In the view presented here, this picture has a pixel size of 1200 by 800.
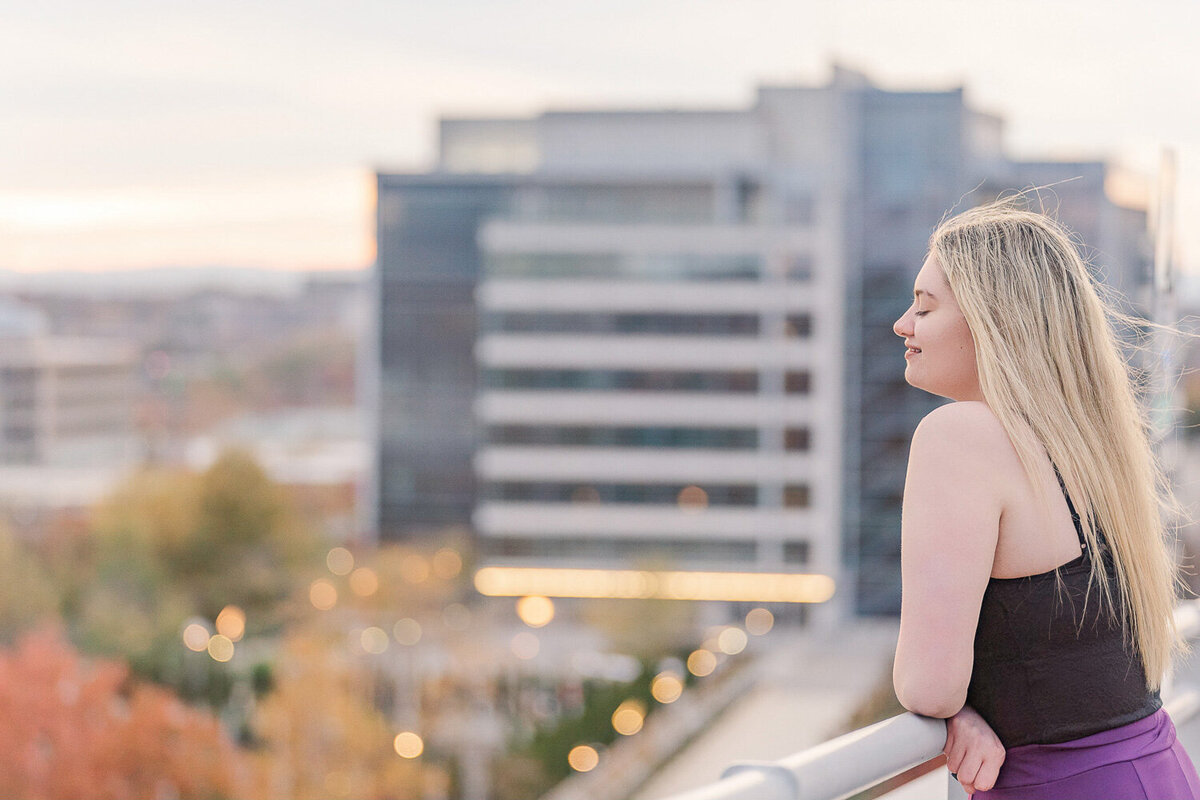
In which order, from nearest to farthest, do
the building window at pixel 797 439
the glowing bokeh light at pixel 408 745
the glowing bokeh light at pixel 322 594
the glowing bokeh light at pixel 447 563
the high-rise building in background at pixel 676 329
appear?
the glowing bokeh light at pixel 408 745
the high-rise building in background at pixel 676 329
the building window at pixel 797 439
the glowing bokeh light at pixel 322 594
the glowing bokeh light at pixel 447 563

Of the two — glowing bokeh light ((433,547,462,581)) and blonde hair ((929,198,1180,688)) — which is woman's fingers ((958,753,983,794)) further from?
glowing bokeh light ((433,547,462,581))

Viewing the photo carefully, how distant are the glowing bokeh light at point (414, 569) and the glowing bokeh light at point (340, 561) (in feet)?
3.46

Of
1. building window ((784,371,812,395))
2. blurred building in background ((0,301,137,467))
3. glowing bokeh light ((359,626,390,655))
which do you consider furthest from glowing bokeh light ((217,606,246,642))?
building window ((784,371,812,395))

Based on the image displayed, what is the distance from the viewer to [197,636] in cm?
2120

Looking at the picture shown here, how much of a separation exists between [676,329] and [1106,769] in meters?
→ 22.8

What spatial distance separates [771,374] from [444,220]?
24.4ft

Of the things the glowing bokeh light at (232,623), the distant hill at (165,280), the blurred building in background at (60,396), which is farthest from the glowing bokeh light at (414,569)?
the distant hill at (165,280)

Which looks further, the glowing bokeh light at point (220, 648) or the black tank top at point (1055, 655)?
the glowing bokeh light at point (220, 648)

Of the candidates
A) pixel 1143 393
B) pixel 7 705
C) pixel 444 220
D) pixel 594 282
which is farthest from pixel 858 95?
pixel 1143 393

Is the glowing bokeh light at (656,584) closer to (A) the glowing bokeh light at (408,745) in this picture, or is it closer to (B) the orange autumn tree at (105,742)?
(A) the glowing bokeh light at (408,745)

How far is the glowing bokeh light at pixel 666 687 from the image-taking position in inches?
737

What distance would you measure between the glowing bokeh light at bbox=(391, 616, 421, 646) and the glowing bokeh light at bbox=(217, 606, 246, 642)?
2.89 metres

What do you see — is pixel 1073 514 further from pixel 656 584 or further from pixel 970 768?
pixel 656 584

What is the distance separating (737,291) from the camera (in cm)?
2347
